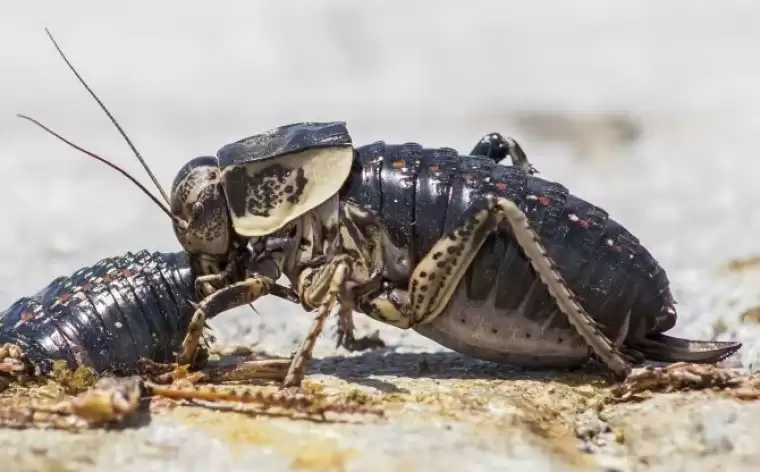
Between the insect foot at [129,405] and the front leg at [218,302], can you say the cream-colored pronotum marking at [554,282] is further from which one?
the front leg at [218,302]

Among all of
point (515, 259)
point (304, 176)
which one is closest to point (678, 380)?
point (515, 259)

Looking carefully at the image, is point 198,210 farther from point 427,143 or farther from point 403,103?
point 403,103

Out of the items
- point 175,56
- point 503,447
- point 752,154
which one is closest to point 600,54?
point 752,154

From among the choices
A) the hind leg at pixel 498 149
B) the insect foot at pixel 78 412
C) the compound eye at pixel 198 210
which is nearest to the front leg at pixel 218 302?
the compound eye at pixel 198 210

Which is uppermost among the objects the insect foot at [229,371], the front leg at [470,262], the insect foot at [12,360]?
the front leg at [470,262]

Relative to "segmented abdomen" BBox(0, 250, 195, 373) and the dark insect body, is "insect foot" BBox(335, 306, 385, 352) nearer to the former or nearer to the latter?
the dark insect body

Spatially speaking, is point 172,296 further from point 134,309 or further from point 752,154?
point 752,154

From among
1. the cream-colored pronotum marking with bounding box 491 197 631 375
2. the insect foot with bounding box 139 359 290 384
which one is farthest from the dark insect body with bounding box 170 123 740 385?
the insect foot with bounding box 139 359 290 384
